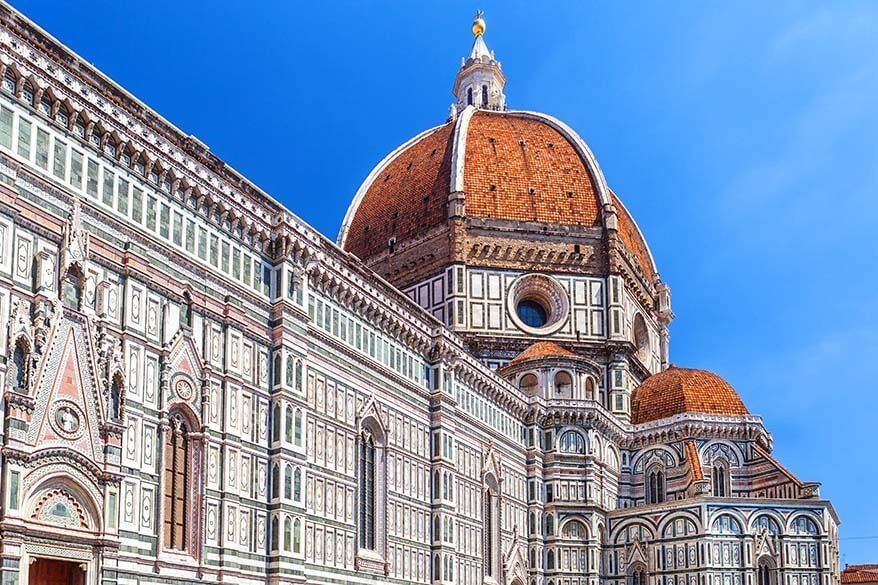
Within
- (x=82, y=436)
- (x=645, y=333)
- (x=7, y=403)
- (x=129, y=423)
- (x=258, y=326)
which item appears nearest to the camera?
(x=7, y=403)

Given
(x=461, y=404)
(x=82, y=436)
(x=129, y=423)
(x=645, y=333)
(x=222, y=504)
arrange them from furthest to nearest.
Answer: (x=645, y=333), (x=461, y=404), (x=222, y=504), (x=129, y=423), (x=82, y=436)

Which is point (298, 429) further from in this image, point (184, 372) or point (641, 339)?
point (641, 339)

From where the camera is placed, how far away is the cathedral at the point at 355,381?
23.3 meters

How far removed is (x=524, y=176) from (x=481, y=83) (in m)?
14.5

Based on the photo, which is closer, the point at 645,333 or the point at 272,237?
the point at 272,237

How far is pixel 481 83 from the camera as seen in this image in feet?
246

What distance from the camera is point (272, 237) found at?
32000 mm

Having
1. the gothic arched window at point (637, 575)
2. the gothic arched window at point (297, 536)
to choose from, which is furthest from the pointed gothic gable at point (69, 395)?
the gothic arched window at point (637, 575)

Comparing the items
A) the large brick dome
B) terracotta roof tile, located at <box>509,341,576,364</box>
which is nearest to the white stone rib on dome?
the large brick dome

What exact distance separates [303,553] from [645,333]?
123ft

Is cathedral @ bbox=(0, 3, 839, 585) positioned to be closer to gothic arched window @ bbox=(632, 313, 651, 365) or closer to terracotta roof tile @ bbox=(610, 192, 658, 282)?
gothic arched window @ bbox=(632, 313, 651, 365)

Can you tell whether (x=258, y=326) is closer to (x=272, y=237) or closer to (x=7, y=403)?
(x=272, y=237)

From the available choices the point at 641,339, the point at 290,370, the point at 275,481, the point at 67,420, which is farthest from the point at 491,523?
the point at 67,420

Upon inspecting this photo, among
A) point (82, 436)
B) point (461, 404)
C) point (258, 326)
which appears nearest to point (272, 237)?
point (258, 326)
